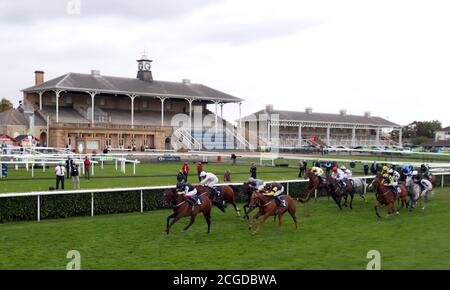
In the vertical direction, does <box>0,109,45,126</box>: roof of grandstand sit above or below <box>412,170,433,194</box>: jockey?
above

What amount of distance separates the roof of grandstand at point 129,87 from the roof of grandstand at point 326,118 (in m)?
6.96

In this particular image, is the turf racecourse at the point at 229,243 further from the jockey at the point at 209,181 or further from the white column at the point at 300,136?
the white column at the point at 300,136

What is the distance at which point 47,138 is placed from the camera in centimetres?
3900

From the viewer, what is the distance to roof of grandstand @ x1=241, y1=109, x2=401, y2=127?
181ft

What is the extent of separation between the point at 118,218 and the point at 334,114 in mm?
52713

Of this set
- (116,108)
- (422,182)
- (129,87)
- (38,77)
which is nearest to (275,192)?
(422,182)

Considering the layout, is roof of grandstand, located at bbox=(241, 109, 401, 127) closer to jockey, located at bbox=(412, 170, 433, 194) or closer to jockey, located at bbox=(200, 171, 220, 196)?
jockey, located at bbox=(412, 170, 433, 194)

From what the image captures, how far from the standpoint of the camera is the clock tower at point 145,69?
163 ft

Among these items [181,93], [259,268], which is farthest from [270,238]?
[181,93]

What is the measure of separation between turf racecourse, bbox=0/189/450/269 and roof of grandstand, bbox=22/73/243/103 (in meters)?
30.1

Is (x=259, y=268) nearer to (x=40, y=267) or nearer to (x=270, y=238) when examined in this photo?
(x=270, y=238)

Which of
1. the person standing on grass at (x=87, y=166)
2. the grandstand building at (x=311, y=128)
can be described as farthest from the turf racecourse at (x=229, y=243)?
the grandstand building at (x=311, y=128)

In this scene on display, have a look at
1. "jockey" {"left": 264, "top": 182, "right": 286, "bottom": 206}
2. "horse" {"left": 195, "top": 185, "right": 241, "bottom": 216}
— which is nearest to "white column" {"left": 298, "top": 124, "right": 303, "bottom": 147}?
"horse" {"left": 195, "top": 185, "right": 241, "bottom": 216}

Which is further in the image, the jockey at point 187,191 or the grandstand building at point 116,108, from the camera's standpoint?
the grandstand building at point 116,108
